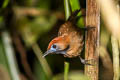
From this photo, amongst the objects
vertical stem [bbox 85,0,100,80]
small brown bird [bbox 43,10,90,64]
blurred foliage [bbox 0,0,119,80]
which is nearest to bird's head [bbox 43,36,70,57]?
small brown bird [bbox 43,10,90,64]

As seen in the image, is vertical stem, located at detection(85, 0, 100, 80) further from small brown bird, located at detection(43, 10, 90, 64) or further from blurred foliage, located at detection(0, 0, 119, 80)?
blurred foliage, located at detection(0, 0, 119, 80)

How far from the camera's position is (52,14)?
4.04 m

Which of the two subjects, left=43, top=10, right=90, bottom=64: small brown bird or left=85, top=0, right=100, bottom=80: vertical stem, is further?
left=43, top=10, right=90, bottom=64: small brown bird

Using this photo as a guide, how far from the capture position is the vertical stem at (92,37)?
1.92 metres

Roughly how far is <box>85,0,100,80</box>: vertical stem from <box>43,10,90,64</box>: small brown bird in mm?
1059

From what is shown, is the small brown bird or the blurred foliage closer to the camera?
the small brown bird

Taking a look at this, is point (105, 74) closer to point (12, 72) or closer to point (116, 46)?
point (12, 72)

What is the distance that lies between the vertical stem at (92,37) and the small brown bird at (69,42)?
1059 mm

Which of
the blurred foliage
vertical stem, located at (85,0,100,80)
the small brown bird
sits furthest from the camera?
the blurred foliage

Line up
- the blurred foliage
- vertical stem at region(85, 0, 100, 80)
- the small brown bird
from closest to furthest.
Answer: vertical stem at region(85, 0, 100, 80)
the small brown bird
the blurred foliage

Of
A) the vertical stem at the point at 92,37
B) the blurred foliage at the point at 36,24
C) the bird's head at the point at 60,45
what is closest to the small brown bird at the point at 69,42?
the bird's head at the point at 60,45

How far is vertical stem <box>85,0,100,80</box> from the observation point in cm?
192

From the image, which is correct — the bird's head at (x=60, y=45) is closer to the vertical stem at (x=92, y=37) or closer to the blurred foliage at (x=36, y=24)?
the blurred foliage at (x=36, y=24)

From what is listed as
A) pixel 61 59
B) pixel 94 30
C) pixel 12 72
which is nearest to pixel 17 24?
pixel 61 59
